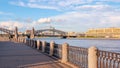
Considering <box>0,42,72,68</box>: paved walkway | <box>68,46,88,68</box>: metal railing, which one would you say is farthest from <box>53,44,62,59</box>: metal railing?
<box>68,46,88,68</box>: metal railing

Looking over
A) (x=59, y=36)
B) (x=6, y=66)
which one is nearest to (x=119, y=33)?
(x=59, y=36)

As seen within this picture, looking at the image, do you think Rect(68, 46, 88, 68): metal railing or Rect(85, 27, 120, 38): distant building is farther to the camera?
Rect(85, 27, 120, 38): distant building

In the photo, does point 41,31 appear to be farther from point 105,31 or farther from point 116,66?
point 116,66

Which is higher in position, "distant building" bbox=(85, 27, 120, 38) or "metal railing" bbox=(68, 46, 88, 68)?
"distant building" bbox=(85, 27, 120, 38)

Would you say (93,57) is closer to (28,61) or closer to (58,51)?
(28,61)

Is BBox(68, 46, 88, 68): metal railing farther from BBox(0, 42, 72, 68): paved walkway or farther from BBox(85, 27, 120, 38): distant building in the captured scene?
BBox(85, 27, 120, 38): distant building

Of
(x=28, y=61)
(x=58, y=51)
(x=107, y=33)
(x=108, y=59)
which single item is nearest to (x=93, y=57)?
(x=108, y=59)

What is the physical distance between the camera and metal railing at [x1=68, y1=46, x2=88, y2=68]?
1552 centimetres

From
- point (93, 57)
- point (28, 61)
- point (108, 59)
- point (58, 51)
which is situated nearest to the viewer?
point (108, 59)

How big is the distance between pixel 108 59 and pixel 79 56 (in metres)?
5.44

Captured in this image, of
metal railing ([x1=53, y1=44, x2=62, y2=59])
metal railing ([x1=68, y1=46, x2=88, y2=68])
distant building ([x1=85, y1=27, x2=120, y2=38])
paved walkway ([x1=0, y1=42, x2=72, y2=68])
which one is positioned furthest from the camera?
distant building ([x1=85, y1=27, x2=120, y2=38])

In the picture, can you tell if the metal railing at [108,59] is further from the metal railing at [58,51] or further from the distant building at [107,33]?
the distant building at [107,33]

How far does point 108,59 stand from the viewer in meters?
11.5

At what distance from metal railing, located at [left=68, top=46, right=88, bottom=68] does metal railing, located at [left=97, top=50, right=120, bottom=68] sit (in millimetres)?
2276
